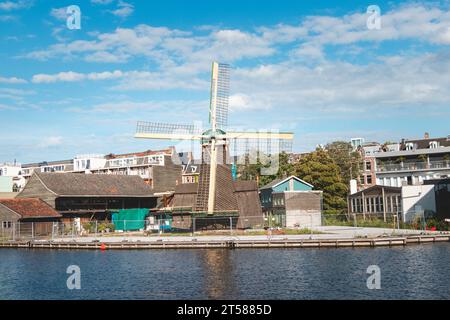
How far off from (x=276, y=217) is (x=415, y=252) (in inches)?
1319

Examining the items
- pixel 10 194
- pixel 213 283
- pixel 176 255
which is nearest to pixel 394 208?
pixel 176 255

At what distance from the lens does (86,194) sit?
8931 cm

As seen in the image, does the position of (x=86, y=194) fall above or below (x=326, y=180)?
below

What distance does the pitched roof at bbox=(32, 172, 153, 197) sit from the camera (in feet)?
289

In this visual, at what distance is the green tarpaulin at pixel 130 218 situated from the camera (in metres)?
85.9

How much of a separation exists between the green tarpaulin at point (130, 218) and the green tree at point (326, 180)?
29764 millimetres

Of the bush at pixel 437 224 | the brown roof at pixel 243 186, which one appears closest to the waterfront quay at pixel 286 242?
the bush at pixel 437 224

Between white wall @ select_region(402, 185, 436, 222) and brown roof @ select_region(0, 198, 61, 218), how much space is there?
51669mm

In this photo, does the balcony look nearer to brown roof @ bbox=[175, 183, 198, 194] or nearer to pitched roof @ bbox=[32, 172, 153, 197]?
brown roof @ bbox=[175, 183, 198, 194]

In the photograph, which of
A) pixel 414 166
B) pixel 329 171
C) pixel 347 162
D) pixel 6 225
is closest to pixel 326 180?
pixel 329 171

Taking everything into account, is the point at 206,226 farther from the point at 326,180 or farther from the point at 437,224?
the point at 437,224

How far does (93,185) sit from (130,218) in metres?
9.74
